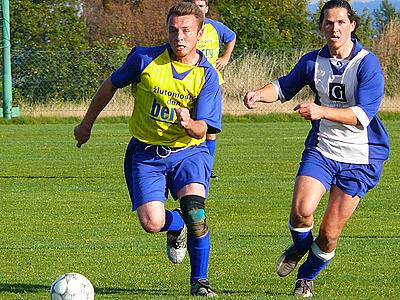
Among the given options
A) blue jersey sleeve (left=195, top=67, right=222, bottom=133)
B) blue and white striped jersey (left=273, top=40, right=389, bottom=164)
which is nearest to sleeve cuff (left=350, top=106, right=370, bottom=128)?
blue and white striped jersey (left=273, top=40, right=389, bottom=164)

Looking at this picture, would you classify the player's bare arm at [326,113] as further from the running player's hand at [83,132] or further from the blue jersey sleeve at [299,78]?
the running player's hand at [83,132]

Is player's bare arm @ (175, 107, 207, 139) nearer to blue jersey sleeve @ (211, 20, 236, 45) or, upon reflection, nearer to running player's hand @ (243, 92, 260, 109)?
running player's hand @ (243, 92, 260, 109)

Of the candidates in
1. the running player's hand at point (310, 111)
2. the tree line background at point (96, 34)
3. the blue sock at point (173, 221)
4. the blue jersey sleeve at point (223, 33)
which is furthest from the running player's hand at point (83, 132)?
the tree line background at point (96, 34)

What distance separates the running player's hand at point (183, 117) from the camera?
22.4ft

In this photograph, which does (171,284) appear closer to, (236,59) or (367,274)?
(367,274)

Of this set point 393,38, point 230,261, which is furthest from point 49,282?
point 393,38

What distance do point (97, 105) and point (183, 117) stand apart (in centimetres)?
94

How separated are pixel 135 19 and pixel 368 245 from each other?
136 feet

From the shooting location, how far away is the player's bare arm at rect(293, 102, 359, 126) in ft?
22.2

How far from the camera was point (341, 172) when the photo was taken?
736 cm

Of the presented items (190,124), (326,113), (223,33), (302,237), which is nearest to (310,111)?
(326,113)

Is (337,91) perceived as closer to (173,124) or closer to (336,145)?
(336,145)

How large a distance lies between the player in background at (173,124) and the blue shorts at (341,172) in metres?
0.66

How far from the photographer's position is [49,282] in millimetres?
7766
